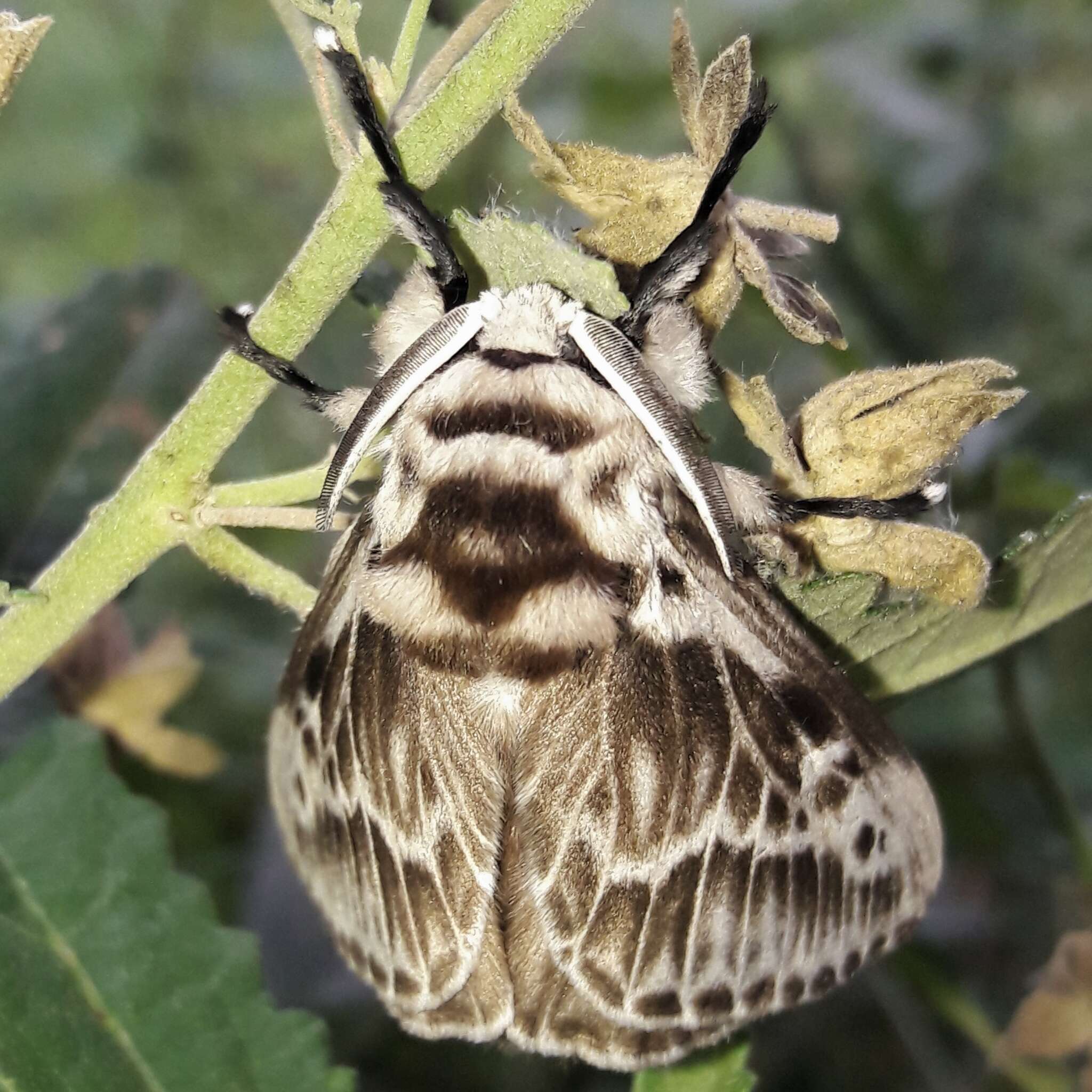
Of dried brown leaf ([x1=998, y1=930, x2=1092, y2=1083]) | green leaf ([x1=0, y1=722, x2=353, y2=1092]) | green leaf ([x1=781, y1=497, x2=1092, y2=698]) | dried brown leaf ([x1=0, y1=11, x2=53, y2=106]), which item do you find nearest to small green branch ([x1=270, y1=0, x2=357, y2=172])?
dried brown leaf ([x1=0, y1=11, x2=53, y2=106])

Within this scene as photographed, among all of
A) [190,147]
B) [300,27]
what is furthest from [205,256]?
[300,27]

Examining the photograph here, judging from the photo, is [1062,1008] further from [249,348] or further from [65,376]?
[65,376]

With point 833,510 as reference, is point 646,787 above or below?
below

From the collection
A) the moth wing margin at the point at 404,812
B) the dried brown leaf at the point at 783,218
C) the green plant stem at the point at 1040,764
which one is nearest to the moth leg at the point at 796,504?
the dried brown leaf at the point at 783,218

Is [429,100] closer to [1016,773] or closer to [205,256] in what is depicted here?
[1016,773]

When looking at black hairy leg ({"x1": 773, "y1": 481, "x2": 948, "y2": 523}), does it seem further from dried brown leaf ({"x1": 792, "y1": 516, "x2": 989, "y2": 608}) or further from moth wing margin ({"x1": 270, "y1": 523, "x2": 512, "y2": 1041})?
moth wing margin ({"x1": 270, "y1": 523, "x2": 512, "y2": 1041})

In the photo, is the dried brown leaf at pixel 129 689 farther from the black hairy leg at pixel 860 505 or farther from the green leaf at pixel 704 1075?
the black hairy leg at pixel 860 505
